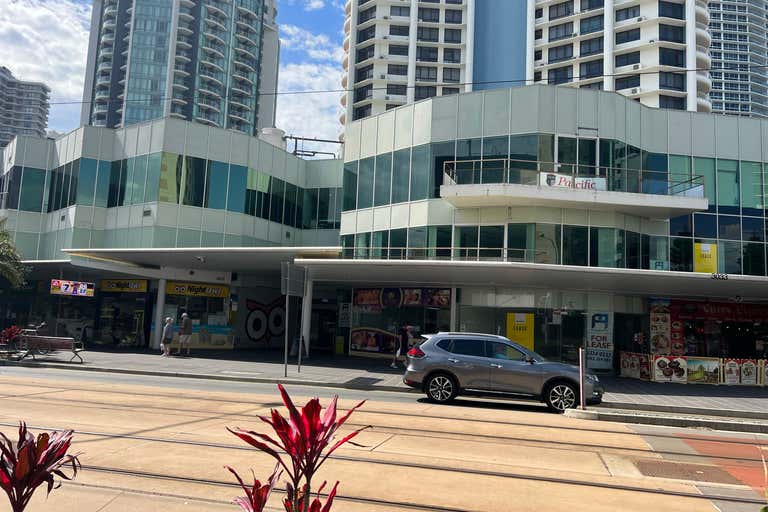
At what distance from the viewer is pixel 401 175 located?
1040 inches

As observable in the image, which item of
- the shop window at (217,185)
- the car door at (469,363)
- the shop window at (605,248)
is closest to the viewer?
the car door at (469,363)

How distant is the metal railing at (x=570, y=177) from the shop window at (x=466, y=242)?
6.86 feet

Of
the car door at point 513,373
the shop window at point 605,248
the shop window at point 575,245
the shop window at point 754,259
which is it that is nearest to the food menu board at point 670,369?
the shop window at point 605,248

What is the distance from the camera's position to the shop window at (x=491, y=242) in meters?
23.6

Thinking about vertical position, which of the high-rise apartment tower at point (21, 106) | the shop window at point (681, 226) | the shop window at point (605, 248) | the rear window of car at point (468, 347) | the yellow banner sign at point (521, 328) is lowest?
the rear window of car at point (468, 347)

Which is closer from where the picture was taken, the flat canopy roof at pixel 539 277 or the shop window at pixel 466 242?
the flat canopy roof at pixel 539 277

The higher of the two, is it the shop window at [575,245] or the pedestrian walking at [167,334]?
the shop window at [575,245]

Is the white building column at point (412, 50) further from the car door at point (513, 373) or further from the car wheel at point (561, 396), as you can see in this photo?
the car wheel at point (561, 396)

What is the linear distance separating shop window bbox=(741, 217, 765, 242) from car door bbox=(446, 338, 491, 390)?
58.7 ft

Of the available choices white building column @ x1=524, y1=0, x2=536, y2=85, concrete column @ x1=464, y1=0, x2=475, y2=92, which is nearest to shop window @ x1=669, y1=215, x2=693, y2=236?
white building column @ x1=524, y1=0, x2=536, y2=85

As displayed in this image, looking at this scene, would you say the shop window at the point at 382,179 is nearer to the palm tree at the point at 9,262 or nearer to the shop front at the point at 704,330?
the shop front at the point at 704,330

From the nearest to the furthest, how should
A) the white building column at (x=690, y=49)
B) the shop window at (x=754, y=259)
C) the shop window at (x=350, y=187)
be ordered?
the shop window at (x=754, y=259) → the shop window at (x=350, y=187) → the white building column at (x=690, y=49)

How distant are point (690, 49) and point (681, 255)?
4855cm

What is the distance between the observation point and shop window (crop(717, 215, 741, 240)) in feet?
83.6
